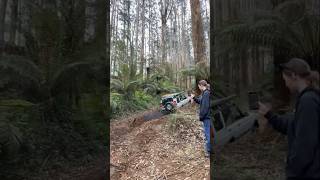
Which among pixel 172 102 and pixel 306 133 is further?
pixel 172 102

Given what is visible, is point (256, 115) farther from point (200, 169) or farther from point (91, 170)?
point (200, 169)

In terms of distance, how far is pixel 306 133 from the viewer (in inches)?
101

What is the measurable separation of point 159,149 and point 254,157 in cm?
456

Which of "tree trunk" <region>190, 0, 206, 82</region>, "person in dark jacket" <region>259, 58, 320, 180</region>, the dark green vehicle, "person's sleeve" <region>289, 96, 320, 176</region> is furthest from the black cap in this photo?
"tree trunk" <region>190, 0, 206, 82</region>

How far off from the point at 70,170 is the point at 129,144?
4223mm

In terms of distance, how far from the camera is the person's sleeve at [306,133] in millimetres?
2555

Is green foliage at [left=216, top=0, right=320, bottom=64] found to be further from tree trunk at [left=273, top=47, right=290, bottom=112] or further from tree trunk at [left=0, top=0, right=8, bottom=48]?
tree trunk at [left=0, top=0, right=8, bottom=48]

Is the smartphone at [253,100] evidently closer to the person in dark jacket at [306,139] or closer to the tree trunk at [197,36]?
the person in dark jacket at [306,139]

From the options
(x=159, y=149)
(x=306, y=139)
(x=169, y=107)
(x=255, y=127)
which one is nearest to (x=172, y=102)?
(x=169, y=107)

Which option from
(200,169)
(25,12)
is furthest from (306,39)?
(200,169)

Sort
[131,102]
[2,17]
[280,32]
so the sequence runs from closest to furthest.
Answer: [280,32], [2,17], [131,102]

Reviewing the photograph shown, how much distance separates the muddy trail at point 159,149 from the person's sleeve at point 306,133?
503 cm

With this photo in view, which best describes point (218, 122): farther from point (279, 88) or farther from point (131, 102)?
point (131, 102)

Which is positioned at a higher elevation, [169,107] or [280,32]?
[280,32]
